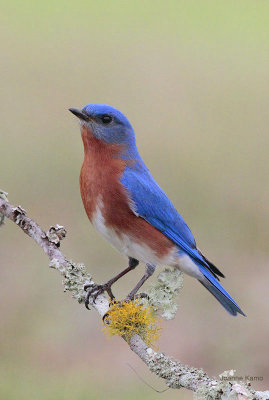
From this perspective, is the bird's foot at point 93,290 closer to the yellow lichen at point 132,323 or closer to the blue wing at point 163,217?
the yellow lichen at point 132,323

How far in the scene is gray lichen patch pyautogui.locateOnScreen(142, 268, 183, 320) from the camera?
3.79m

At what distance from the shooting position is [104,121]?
4.30 m

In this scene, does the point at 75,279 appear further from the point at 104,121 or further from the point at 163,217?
the point at 104,121

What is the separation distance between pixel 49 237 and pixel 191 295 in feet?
10.1

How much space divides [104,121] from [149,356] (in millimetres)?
1539

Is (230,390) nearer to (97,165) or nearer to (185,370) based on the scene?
(185,370)

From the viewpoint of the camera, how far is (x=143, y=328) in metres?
3.64

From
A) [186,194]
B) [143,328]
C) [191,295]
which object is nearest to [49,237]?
[143,328]

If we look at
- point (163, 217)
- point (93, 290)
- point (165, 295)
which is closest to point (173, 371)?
point (165, 295)

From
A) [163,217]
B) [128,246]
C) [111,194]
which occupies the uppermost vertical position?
[163,217]

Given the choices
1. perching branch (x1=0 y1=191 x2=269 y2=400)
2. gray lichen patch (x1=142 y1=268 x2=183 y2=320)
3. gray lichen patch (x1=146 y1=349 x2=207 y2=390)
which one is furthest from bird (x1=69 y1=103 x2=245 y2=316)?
gray lichen patch (x1=146 y1=349 x2=207 y2=390)

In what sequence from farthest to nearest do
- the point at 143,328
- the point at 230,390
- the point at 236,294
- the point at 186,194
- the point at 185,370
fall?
the point at 186,194, the point at 236,294, the point at 143,328, the point at 185,370, the point at 230,390

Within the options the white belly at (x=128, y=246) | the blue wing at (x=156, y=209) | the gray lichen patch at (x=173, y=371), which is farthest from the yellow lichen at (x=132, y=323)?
the blue wing at (x=156, y=209)

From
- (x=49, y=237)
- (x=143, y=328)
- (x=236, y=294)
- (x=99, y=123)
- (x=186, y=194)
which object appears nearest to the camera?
(x=143, y=328)
